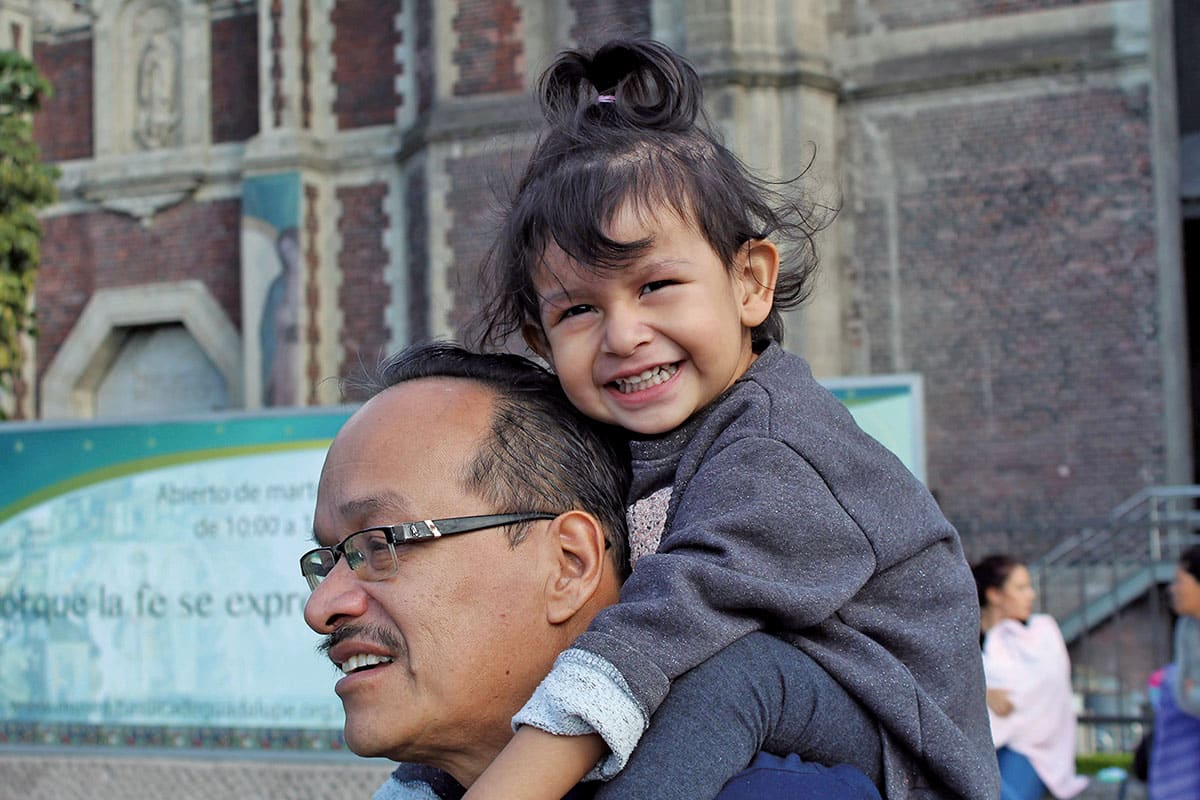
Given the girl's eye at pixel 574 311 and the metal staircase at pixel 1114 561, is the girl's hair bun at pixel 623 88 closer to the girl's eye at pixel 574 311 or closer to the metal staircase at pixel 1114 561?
the girl's eye at pixel 574 311

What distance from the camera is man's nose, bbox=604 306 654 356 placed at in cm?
187

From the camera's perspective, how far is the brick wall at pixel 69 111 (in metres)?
18.3

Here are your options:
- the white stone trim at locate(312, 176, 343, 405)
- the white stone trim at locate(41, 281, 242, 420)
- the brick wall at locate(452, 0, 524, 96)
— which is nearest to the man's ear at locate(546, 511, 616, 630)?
the brick wall at locate(452, 0, 524, 96)

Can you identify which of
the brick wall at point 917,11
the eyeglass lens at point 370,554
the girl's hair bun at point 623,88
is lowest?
the eyeglass lens at point 370,554

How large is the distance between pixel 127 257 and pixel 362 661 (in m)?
17.1

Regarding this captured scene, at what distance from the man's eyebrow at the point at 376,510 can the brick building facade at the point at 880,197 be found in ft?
30.8

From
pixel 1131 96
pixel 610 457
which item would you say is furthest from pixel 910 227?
pixel 610 457

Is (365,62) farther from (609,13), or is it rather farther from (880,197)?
(880,197)

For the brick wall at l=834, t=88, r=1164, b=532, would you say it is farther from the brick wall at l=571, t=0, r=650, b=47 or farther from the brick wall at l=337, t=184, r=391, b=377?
the brick wall at l=337, t=184, r=391, b=377

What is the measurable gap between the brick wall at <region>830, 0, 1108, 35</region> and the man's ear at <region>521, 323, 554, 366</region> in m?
12.3

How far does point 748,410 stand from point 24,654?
605 cm

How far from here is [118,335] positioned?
17875mm

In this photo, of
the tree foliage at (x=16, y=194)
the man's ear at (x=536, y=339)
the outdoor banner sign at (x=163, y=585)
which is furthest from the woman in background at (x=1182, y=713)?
the tree foliage at (x=16, y=194)

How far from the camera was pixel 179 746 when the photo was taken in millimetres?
6727
